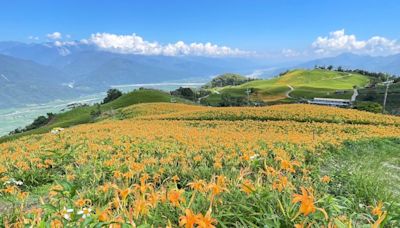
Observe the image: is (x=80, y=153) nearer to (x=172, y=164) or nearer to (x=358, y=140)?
(x=172, y=164)

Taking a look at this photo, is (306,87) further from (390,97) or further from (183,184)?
(183,184)

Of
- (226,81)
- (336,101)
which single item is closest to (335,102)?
(336,101)

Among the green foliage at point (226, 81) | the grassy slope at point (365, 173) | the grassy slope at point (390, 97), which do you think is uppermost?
the grassy slope at point (365, 173)

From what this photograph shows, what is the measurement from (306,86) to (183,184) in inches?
3874

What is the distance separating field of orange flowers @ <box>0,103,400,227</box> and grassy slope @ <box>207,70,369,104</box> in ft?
225

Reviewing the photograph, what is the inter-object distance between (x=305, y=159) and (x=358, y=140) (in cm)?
399

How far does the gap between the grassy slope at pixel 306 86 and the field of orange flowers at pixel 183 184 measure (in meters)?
68.7

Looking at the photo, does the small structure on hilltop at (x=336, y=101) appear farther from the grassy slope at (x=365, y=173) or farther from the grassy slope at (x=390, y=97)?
the grassy slope at (x=365, y=173)

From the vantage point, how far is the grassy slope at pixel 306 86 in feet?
279

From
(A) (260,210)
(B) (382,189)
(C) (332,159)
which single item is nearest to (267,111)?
(C) (332,159)

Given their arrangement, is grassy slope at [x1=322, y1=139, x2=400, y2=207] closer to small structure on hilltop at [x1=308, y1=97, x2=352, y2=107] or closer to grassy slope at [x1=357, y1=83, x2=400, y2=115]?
grassy slope at [x1=357, y1=83, x2=400, y2=115]

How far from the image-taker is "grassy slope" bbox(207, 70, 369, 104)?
279 ft

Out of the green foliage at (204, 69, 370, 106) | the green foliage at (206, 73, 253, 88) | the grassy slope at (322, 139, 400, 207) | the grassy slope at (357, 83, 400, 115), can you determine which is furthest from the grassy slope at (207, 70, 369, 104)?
the grassy slope at (322, 139, 400, 207)

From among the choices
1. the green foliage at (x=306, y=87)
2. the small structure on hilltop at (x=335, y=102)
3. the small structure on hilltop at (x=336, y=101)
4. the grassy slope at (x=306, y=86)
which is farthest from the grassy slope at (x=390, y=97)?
the grassy slope at (x=306, y=86)
